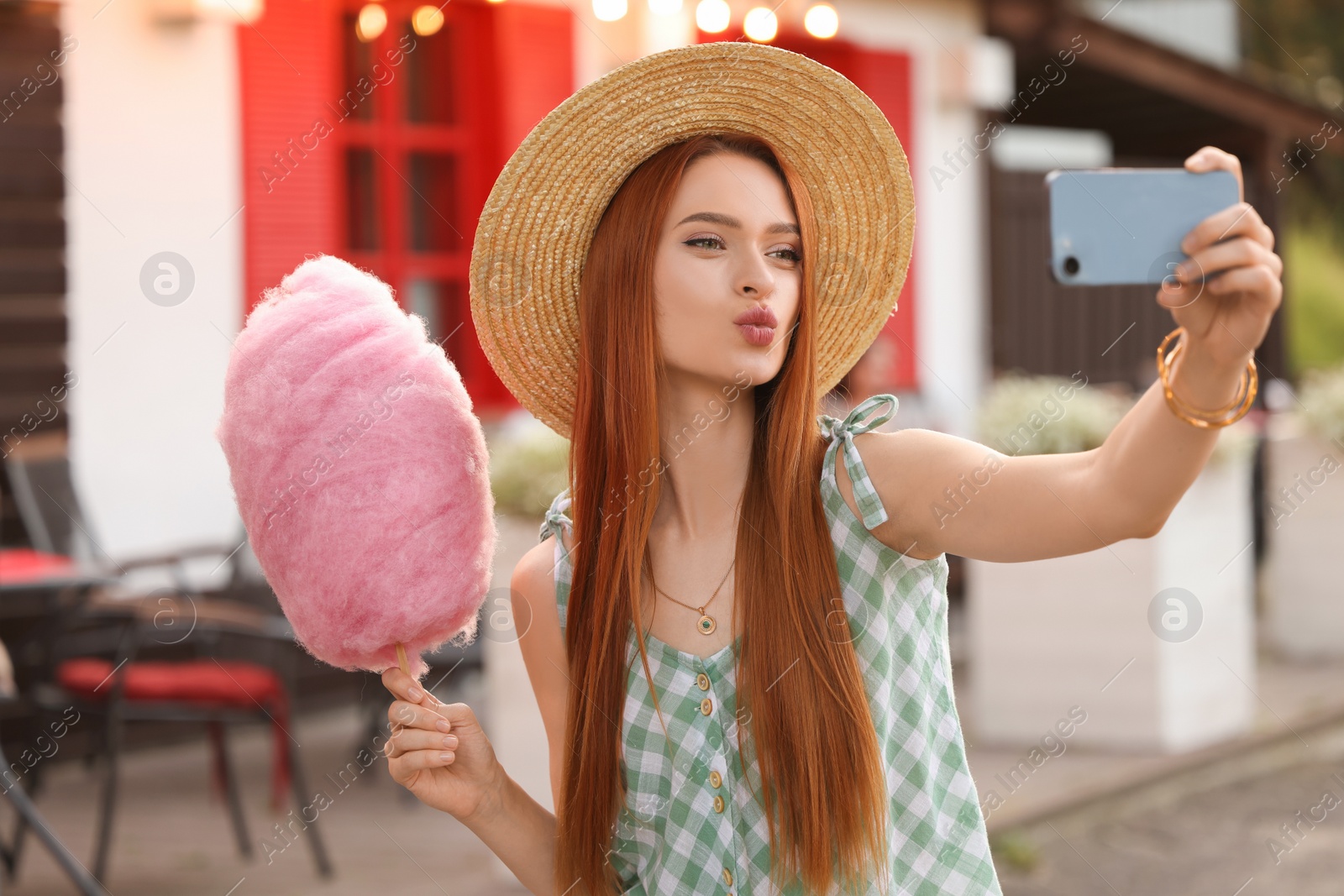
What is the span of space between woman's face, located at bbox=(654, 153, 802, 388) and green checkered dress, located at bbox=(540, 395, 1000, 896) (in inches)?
6.7

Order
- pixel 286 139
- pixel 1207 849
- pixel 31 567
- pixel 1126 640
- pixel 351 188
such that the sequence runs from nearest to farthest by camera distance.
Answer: pixel 31 567 → pixel 1207 849 → pixel 1126 640 → pixel 286 139 → pixel 351 188

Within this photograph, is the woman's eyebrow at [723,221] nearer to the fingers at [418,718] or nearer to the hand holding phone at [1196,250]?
the hand holding phone at [1196,250]

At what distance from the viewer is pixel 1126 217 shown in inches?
49.2

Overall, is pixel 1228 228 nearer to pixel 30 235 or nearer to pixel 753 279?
pixel 753 279

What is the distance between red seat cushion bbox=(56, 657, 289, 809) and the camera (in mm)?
4082

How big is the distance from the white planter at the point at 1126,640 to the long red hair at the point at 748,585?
3515 millimetres

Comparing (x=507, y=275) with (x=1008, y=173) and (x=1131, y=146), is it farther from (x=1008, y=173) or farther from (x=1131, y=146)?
(x=1131, y=146)

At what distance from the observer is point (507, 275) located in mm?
1977

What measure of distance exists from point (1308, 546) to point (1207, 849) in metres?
3.19

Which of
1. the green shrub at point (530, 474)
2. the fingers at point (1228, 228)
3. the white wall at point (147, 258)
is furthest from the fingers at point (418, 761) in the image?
the white wall at point (147, 258)

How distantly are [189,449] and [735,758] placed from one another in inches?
179

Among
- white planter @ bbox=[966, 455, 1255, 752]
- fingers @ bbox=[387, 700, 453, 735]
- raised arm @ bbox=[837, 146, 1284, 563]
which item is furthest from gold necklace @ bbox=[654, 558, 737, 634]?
white planter @ bbox=[966, 455, 1255, 752]

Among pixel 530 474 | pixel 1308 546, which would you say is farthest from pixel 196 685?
pixel 1308 546

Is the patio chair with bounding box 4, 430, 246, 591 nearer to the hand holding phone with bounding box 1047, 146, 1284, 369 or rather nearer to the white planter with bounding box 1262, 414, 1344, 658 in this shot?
the hand holding phone with bounding box 1047, 146, 1284, 369
